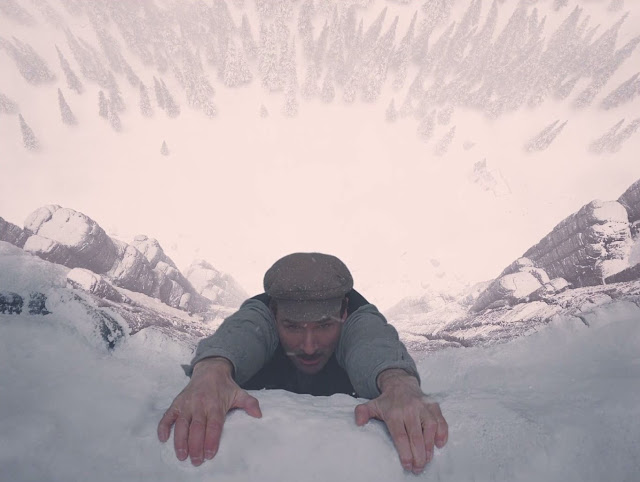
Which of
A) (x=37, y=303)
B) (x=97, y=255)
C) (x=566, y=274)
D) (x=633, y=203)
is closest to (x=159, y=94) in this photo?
(x=97, y=255)

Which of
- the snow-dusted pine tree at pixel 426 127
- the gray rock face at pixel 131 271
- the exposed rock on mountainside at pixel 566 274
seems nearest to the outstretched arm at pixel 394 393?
the exposed rock on mountainside at pixel 566 274

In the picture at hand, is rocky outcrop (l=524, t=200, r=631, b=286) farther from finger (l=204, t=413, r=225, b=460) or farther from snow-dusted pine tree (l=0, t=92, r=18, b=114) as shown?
snow-dusted pine tree (l=0, t=92, r=18, b=114)

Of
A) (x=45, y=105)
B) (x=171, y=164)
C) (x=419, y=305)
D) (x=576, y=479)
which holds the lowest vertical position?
(x=576, y=479)

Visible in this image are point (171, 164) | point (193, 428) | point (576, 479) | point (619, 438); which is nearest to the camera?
point (193, 428)

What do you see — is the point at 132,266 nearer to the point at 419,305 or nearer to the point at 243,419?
the point at 243,419

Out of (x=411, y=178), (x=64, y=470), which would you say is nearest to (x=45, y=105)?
(x=411, y=178)

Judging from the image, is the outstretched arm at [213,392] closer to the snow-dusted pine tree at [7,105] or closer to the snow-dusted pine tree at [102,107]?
the snow-dusted pine tree at [102,107]

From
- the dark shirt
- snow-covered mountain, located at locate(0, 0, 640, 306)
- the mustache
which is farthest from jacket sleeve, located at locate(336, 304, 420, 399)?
snow-covered mountain, located at locate(0, 0, 640, 306)
